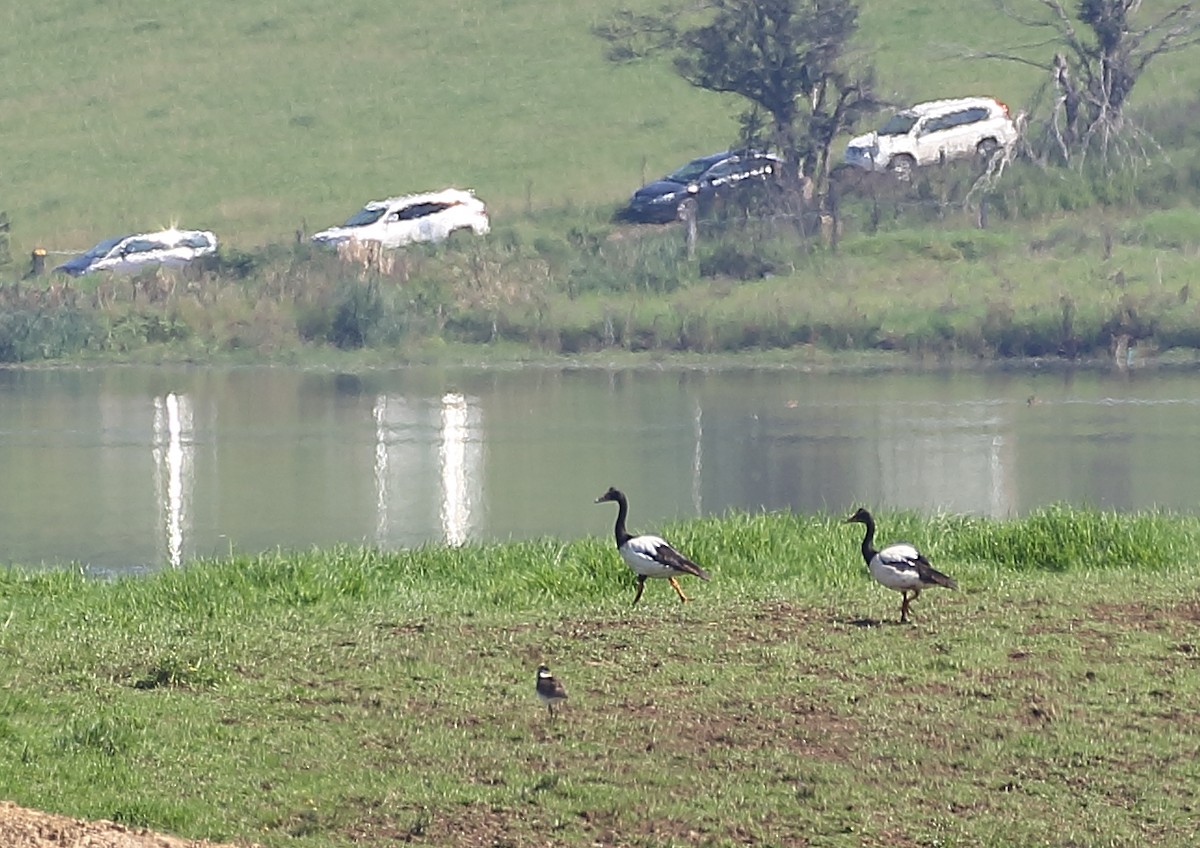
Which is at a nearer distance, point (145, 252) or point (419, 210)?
point (145, 252)

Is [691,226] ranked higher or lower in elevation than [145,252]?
higher

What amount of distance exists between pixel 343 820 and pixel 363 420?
26150 mm

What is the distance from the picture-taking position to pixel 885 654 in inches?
472

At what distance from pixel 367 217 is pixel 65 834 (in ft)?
144

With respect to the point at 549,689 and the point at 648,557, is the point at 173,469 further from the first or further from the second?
the point at 549,689

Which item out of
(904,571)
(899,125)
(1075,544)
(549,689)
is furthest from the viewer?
(899,125)

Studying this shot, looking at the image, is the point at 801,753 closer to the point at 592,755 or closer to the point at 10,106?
the point at 592,755

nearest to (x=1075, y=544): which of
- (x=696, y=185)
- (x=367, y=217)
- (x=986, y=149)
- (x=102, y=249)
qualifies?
(x=696, y=185)

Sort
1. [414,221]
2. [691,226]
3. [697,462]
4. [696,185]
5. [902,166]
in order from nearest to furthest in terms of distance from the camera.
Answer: [697,462]
[691,226]
[414,221]
[696,185]
[902,166]

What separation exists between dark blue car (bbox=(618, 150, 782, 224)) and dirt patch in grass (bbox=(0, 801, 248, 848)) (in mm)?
42330

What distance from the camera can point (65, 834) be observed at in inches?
319

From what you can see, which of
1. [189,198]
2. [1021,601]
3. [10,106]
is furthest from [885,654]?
[10,106]

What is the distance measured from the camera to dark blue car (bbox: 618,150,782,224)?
51.0 m

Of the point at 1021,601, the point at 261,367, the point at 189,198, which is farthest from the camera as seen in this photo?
the point at 189,198
